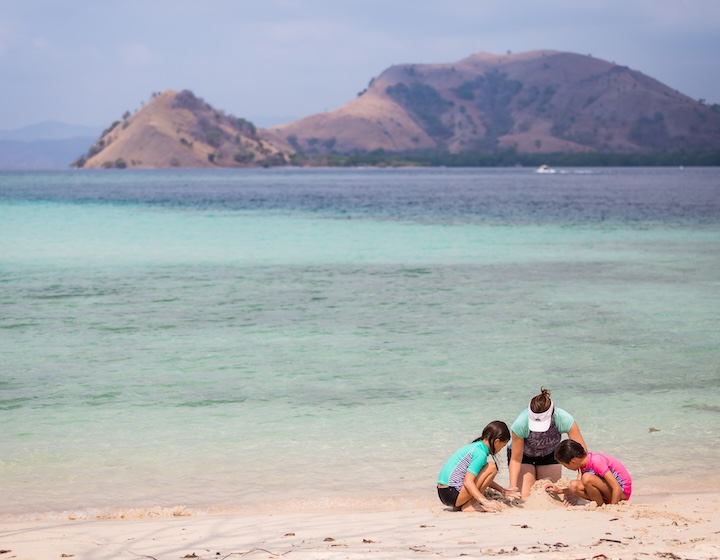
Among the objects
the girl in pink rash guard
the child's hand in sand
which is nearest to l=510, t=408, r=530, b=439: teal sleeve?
the girl in pink rash guard

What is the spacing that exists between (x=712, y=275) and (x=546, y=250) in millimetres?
8344

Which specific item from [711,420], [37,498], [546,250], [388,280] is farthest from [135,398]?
[546,250]

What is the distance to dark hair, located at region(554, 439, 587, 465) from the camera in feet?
24.6

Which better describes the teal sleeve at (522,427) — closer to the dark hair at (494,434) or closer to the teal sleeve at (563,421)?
the teal sleeve at (563,421)

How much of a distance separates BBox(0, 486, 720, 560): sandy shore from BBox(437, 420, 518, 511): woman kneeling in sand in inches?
5.9

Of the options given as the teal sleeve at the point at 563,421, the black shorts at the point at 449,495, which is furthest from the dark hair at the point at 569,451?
the black shorts at the point at 449,495

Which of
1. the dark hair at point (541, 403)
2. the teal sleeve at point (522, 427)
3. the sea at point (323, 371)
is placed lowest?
the sea at point (323, 371)

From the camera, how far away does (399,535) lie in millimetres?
6445

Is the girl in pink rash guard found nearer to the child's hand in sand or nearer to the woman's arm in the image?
the woman's arm

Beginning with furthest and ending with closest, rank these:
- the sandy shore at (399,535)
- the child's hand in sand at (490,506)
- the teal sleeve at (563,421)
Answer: the teal sleeve at (563,421)
the child's hand in sand at (490,506)
the sandy shore at (399,535)

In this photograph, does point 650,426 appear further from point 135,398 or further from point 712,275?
point 712,275

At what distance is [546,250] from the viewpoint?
3303 cm

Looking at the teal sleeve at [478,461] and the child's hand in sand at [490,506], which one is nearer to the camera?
the child's hand in sand at [490,506]

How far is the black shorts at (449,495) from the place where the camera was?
7.53 metres
